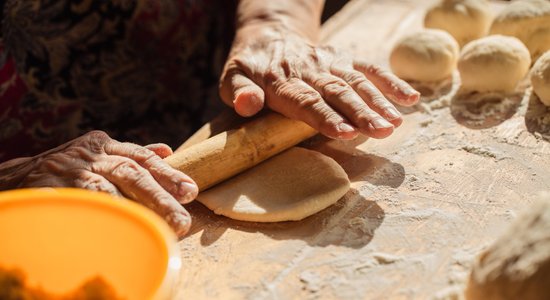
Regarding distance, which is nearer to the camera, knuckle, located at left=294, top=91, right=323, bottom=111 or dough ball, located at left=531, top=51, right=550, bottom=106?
knuckle, located at left=294, top=91, right=323, bottom=111

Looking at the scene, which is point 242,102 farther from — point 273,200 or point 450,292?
point 450,292

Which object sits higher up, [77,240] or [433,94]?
[77,240]

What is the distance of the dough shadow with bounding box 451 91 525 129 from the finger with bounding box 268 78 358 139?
48cm

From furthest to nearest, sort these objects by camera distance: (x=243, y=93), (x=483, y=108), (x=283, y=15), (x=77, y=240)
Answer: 1. (x=283, y=15)
2. (x=483, y=108)
3. (x=243, y=93)
4. (x=77, y=240)

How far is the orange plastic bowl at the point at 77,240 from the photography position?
85 cm

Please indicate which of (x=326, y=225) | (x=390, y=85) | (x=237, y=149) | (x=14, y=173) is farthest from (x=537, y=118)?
(x=14, y=173)

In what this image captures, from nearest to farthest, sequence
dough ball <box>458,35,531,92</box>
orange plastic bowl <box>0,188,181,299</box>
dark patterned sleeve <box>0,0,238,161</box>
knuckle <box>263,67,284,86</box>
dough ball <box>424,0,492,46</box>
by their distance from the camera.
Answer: orange plastic bowl <box>0,188,181,299</box>, knuckle <box>263,67,284,86</box>, dough ball <box>458,35,531,92</box>, dark patterned sleeve <box>0,0,238,161</box>, dough ball <box>424,0,492,46</box>

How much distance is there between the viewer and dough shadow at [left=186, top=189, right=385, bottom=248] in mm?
1207

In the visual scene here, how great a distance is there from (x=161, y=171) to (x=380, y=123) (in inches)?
21.3

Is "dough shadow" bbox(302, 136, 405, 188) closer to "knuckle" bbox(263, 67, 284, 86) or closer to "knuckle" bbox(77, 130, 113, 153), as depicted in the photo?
"knuckle" bbox(263, 67, 284, 86)

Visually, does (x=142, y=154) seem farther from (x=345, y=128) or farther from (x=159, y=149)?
(x=345, y=128)

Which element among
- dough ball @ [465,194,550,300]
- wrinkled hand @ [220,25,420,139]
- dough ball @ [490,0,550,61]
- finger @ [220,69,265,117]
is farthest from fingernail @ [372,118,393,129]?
dough ball @ [490,0,550,61]

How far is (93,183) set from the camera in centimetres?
121

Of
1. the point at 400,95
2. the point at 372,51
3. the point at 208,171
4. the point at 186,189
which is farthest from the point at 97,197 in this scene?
the point at 372,51
